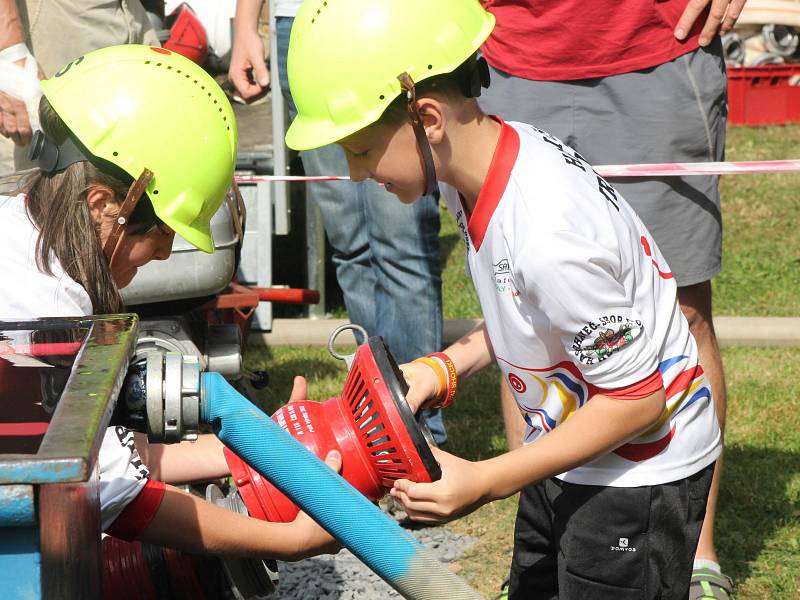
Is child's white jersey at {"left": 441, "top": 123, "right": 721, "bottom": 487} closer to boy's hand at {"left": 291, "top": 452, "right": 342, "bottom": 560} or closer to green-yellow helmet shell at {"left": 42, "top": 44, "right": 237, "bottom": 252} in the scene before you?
boy's hand at {"left": 291, "top": 452, "right": 342, "bottom": 560}

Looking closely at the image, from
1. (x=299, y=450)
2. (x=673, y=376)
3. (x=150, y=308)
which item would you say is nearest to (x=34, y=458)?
(x=299, y=450)

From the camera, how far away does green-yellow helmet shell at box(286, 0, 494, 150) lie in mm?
2234

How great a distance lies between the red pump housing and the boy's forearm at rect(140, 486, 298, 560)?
61 millimetres

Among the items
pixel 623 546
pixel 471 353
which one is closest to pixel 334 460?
Result: pixel 471 353

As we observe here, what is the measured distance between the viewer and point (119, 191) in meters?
2.45

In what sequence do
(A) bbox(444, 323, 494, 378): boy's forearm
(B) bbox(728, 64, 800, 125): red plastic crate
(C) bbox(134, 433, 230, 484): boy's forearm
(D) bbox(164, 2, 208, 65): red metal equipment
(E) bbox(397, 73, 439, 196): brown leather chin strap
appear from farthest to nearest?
(B) bbox(728, 64, 800, 125): red plastic crate < (D) bbox(164, 2, 208, 65): red metal equipment < (C) bbox(134, 433, 230, 484): boy's forearm < (A) bbox(444, 323, 494, 378): boy's forearm < (E) bbox(397, 73, 439, 196): brown leather chin strap

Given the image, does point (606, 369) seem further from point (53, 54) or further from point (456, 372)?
point (53, 54)

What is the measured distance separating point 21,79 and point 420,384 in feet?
5.90

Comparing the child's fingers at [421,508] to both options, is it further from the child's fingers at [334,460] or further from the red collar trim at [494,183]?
the red collar trim at [494,183]

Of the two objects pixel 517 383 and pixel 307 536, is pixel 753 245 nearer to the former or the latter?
pixel 517 383

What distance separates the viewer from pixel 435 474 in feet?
6.80

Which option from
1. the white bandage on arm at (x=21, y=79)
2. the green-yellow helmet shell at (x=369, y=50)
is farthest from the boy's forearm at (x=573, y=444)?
the white bandage on arm at (x=21, y=79)

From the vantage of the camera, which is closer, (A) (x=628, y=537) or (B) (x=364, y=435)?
(B) (x=364, y=435)

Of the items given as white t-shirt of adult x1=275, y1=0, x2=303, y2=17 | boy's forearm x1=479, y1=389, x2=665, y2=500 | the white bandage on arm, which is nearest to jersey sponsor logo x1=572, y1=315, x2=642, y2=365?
boy's forearm x1=479, y1=389, x2=665, y2=500
